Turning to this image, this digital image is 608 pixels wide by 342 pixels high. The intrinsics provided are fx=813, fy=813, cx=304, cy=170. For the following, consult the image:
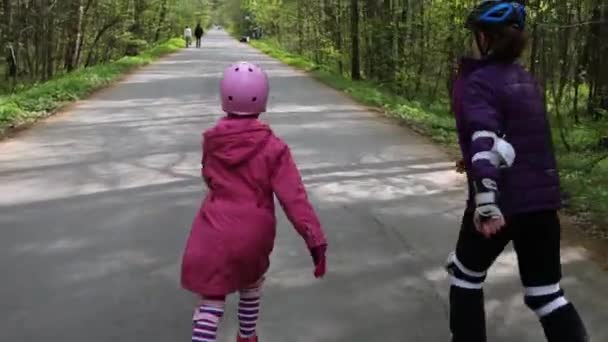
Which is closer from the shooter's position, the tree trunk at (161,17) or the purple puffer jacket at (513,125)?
the purple puffer jacket at (513,125)

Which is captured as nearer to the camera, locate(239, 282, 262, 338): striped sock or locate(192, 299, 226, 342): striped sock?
locate(192, 299, 226, 342): striped sock

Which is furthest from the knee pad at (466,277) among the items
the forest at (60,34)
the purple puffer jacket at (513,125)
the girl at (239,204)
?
the forest at (60,34)

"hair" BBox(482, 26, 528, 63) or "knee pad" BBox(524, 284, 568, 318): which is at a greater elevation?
"hair" BBox(482, 26, 528, 63)

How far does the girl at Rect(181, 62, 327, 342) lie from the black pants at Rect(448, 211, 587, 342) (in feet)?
2.27

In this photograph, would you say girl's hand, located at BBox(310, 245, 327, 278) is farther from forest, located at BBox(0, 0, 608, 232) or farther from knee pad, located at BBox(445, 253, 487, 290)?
forest, located at BBox(0, 0, 608, 232)

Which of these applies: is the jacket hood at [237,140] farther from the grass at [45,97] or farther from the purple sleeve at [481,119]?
the grass at [45,97]

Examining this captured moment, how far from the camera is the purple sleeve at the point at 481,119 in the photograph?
3279 millimetres

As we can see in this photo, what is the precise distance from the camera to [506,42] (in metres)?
3.42

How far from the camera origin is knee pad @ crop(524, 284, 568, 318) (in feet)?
11.9

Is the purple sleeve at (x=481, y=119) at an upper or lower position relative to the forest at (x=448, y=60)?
upper

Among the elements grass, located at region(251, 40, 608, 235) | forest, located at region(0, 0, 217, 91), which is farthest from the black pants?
forest, located at region(0, 0, 217, 91)

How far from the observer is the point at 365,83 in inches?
973

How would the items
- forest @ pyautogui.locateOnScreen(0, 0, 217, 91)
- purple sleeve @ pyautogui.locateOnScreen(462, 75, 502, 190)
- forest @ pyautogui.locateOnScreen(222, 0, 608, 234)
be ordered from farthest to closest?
1. forest @ pyautogui.locateOnScreen(0, 0, 217, 91)
2. forest @ pyautogui.locateOnScreen(222, 0, 608, 234)
3. purple sleeve @ pyautogui.locateOnScreen(462, 75, 502, 190)

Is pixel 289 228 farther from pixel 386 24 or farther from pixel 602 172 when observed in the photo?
pixel 386 24
